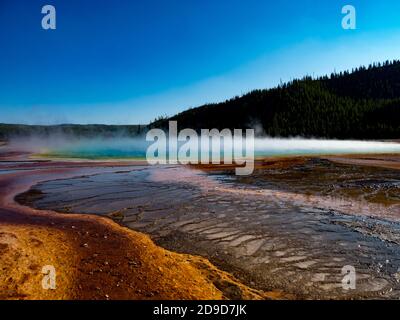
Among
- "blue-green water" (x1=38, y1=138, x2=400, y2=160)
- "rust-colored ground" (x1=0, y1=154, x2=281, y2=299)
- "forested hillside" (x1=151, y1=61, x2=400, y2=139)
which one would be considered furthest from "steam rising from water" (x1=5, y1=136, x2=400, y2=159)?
"rust-colored ground" (x1=0, y1=154, x2=281, y2=299)

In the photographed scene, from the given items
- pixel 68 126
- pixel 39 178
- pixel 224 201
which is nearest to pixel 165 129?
pixel 68 126

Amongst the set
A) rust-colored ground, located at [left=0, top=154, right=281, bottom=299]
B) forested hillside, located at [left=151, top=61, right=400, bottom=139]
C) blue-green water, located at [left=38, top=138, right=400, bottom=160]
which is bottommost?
rust-colored ground, located at [left=0, top=154, right=281, bottom=299]

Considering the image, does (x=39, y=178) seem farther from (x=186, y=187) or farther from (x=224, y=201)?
(x=224, y=201)

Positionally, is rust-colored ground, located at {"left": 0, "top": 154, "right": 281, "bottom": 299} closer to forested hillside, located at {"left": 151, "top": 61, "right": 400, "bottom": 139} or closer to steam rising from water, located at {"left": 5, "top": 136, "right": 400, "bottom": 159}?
steam rising from water, located at {"left": 5, "top": 136, "right": 400, "bottom": 159}

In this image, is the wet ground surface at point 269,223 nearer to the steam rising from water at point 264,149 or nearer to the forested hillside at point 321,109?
the steam rising from water at point 264,149

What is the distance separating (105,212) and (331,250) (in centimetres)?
746

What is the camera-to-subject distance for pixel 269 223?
34.5ft

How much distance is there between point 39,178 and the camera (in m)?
22.6

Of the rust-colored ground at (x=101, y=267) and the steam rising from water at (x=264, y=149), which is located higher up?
the steam rising from water at (x=264, y=149)

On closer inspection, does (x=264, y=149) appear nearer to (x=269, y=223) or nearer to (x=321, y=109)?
(x=269, y=223)

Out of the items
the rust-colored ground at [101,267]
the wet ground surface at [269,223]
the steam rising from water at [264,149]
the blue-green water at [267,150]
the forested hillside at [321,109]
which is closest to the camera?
the rust-colored ground at [101,267]

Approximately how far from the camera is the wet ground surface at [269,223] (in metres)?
6.84

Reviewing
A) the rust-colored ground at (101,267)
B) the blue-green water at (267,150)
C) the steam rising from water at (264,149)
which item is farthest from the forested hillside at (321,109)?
the rust-colored ground at (101,267)

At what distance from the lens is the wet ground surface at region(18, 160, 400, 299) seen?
684cm
